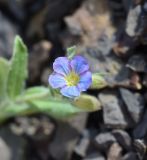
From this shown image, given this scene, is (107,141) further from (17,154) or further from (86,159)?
(17,154)

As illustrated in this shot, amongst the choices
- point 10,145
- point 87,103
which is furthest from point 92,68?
point 10,145

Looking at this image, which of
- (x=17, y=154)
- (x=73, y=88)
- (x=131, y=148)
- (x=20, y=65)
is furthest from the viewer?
(x=17, y=154)

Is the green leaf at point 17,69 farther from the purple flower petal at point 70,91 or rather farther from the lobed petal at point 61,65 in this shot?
the purple flower petal at point 70,91

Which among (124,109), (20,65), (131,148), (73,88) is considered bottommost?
(131,148)

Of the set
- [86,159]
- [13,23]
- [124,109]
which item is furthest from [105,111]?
[13,23]

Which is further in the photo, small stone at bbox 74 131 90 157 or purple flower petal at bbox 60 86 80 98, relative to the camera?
small stone at bbox 74 131 90 157

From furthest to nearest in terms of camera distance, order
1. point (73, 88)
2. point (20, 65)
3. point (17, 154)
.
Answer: point (17, 154) → point (20, 65) → point (73, 88)

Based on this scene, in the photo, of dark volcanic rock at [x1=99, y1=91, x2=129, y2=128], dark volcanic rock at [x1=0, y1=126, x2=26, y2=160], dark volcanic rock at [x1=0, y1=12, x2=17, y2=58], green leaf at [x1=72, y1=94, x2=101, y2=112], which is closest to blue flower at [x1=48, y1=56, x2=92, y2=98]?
green leaf at [x1=72, y1=94, x2=101, y2=112]

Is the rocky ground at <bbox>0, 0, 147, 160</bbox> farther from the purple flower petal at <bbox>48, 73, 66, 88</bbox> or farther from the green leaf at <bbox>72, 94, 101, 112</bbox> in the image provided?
the purple flower petal at <bbox>48, 73, 66, 88</bbox>

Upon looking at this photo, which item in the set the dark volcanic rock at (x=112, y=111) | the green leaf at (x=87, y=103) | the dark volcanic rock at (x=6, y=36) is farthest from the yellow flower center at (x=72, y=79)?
the dark volcanic rock at (x=6, y=36)
